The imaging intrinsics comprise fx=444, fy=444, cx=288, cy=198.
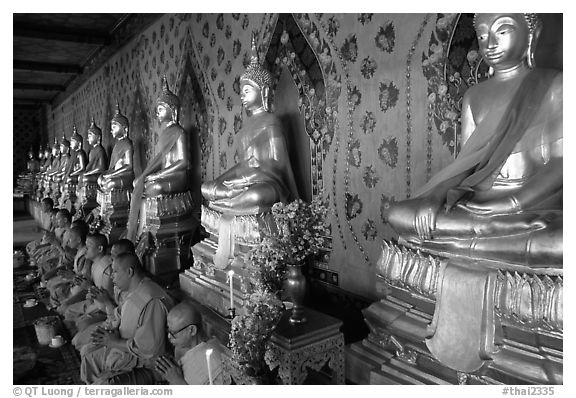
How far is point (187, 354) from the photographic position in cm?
196

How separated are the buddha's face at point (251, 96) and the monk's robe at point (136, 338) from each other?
5.35ft

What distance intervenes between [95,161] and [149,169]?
2.93 metres

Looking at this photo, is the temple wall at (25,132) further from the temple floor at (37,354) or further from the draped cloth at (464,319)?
Answer: the draped cloth at (464,319)

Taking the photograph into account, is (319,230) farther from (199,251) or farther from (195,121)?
(195,121)

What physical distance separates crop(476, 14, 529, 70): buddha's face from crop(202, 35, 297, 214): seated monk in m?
1.58

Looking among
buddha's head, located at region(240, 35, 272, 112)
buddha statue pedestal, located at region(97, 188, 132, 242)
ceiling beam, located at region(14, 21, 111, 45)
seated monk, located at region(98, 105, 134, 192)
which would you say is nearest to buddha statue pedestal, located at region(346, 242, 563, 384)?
buddha's head, located at region(240, 35, 272, 112)

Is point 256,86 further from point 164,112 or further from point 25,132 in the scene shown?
point 25,132

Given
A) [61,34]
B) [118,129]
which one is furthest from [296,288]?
[61,34]

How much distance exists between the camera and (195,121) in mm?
5039

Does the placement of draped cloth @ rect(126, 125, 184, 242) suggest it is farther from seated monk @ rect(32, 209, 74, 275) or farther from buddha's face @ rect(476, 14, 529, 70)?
buddha's face @ rect(476, 14, 529, 70)

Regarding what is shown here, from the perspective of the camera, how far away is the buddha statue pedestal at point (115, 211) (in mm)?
5270

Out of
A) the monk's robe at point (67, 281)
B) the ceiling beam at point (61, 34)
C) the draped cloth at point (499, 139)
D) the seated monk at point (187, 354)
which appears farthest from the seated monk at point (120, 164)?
the draped cloth at point (499, 139)

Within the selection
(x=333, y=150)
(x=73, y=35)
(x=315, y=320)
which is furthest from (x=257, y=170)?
(x=73, y=35)
